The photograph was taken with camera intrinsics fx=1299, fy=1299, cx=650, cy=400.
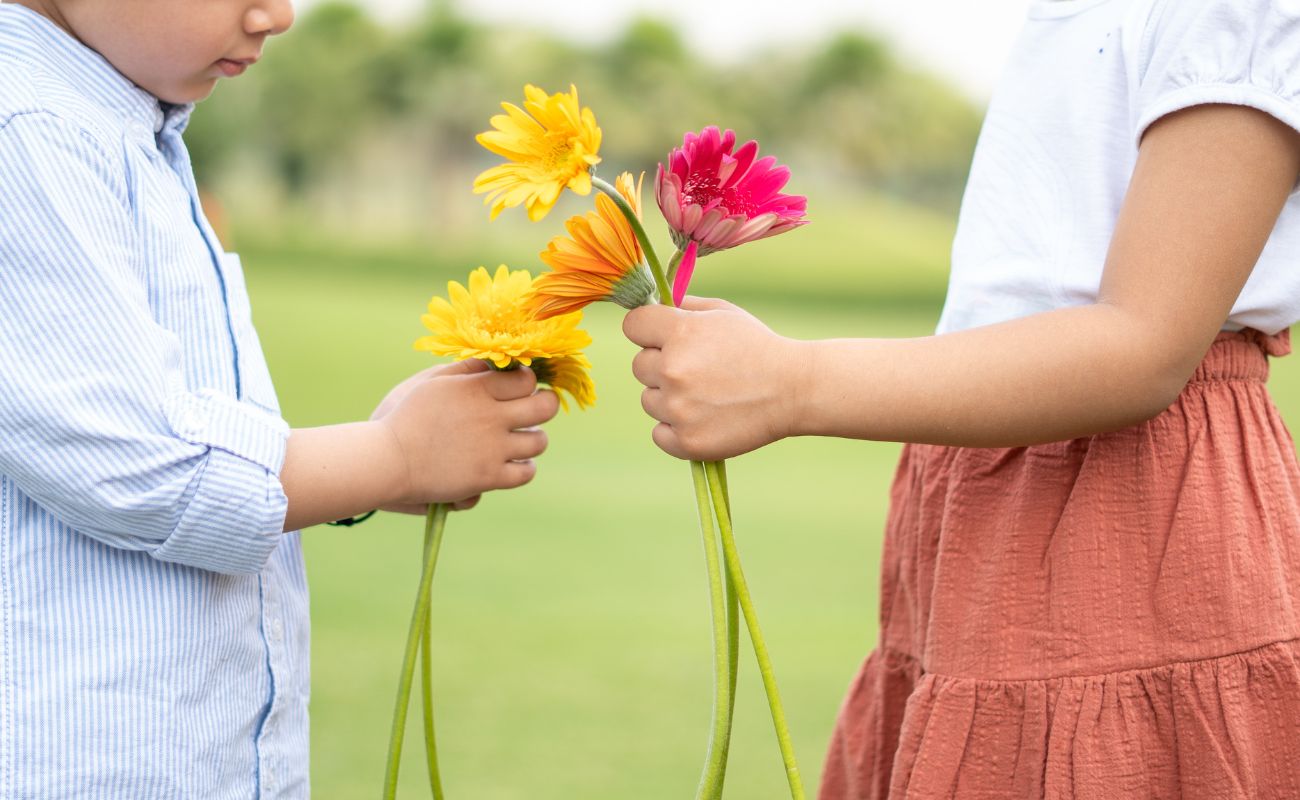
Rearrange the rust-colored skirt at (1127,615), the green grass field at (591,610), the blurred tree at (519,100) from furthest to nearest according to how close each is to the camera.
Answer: the blurred tree at (519,100)
the green grass field at (591,610)
the rust-colored skirt at (1127,615)

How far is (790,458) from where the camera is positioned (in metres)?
4.38

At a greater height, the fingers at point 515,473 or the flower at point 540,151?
the flower at point 540,151

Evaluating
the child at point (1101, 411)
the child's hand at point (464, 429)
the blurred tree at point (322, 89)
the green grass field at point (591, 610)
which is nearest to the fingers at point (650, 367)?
the child at point (1101, 411)

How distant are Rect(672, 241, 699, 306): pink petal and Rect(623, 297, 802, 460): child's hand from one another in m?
0.02

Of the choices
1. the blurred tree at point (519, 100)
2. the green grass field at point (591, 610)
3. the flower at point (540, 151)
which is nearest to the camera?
the flower at point (540, 151)

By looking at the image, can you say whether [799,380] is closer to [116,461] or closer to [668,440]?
[668,440]

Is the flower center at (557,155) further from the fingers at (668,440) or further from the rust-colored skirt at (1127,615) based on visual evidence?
the rust-colored skirt at (1127,615)

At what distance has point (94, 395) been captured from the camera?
66 cm

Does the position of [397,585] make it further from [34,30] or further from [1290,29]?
[1290,29]

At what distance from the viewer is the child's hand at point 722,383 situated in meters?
0.68

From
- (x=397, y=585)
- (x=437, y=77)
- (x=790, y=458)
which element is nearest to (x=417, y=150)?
(x=437, y=77)

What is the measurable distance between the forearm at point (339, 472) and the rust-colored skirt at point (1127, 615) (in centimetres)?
34

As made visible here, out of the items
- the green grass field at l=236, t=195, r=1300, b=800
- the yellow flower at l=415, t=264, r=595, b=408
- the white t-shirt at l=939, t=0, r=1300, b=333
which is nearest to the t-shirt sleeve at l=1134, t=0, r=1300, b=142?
the white t-shirt at l=939, t=0, r=1300, b=333

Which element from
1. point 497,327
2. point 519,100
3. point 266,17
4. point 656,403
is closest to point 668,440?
point 656,403
